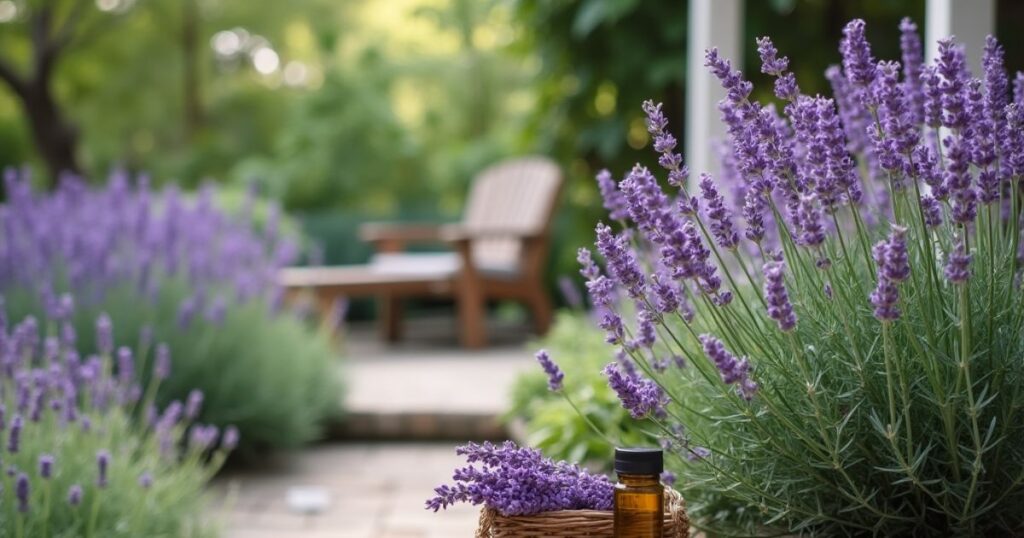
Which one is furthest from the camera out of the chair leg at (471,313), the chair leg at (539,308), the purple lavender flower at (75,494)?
the chair leg at (539,308)

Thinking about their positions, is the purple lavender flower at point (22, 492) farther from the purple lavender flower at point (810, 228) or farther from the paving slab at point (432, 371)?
the paving slab at point (432, 371)

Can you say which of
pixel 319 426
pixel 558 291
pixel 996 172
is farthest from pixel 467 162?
pixel 996 172

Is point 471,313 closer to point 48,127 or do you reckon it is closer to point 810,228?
point 810,228

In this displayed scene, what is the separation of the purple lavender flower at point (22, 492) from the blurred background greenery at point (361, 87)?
3574 millimetres

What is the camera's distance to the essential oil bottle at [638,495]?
4.50 feet

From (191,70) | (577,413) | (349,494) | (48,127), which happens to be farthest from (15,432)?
(191,70)

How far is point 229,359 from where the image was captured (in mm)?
4242

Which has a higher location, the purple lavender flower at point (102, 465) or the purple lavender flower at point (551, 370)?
the purple lavender flower at point (551, 370)

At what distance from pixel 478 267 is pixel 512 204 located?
87 centimetres

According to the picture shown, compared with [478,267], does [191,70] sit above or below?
above

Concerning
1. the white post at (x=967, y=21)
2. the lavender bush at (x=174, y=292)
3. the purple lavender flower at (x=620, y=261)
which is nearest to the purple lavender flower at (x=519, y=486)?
the purple lavender flower at (x=620, y=261)

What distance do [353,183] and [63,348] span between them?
8.76m

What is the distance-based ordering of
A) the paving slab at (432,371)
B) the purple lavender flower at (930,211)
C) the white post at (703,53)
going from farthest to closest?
the paving slab at (432,371)
the white post at (703,53)
the purple lavender flower at (930,211)

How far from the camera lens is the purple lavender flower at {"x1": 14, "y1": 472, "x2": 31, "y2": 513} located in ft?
6.51
